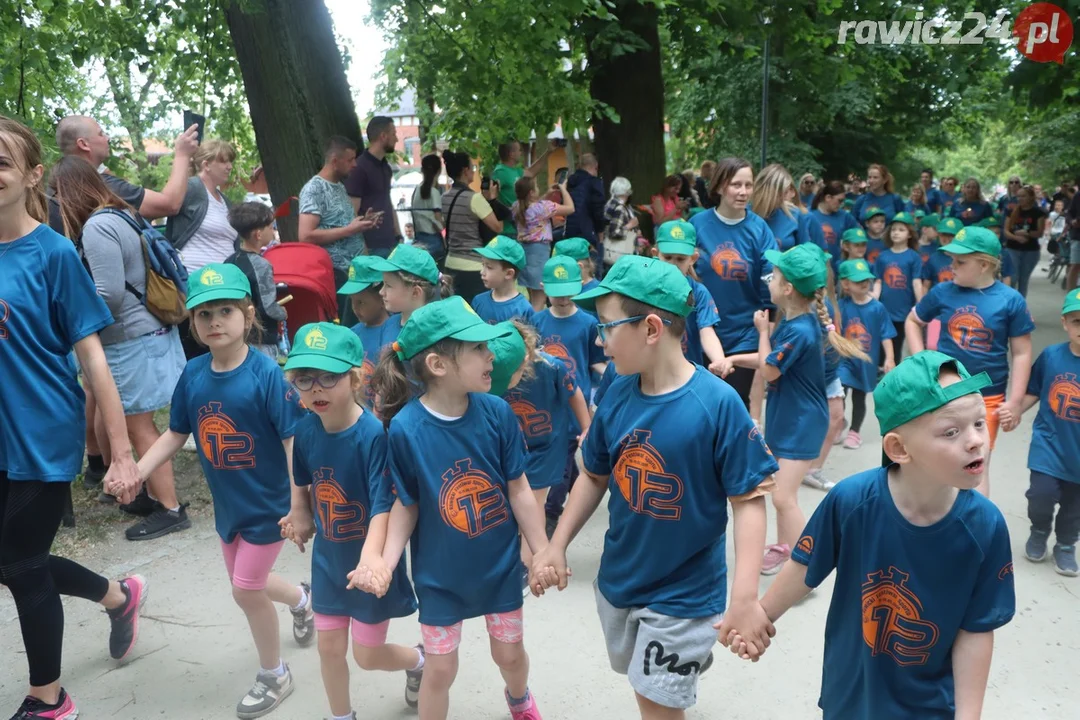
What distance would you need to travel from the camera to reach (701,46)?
11703mm

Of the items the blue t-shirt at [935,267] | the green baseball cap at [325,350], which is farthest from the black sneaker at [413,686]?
the blue t-shirt at [935,267]

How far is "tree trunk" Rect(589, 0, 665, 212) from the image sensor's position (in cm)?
1215

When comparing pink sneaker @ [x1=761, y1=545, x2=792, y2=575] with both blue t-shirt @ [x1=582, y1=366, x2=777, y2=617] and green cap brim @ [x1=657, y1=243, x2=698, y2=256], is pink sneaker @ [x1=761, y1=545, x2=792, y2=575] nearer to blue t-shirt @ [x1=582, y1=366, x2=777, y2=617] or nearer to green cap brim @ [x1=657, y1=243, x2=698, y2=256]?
green cap brim @ [x1=657, y1=243, x2=698, y2=256]

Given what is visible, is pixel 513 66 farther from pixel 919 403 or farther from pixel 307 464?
pixel 919 403

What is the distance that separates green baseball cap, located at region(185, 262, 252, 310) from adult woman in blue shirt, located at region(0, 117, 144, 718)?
34cm

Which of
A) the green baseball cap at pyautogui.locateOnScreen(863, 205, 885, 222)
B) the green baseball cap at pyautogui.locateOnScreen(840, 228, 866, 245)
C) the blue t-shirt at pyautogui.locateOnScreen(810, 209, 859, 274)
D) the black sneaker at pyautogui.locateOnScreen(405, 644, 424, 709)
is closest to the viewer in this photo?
the black sneaker at pyautogui.locateOnScreen(405, 644, 424, 709)

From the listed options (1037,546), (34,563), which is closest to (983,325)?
(1037,546)

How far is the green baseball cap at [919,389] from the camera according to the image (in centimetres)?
231

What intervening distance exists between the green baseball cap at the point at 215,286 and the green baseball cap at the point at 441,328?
0.89 m

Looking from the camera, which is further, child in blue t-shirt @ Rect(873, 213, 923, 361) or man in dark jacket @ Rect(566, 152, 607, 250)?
man in dark jacket @ Rect(566, 152, 607, 250)

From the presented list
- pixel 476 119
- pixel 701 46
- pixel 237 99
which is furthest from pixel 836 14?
pixel 237 99

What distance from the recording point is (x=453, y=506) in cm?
321

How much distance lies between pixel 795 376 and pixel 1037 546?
1813 mm

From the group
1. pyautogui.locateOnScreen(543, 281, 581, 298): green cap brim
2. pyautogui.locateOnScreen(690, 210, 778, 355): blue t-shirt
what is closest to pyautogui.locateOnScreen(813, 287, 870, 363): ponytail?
pyautogui.locateOnScreen(690, 210, 778, 355): blue t-shirt
